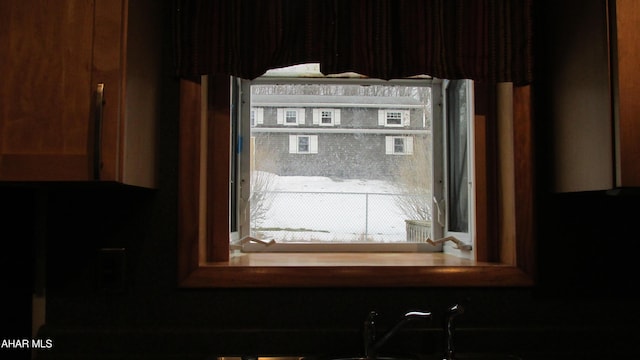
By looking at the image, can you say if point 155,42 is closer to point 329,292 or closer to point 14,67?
point 14,67

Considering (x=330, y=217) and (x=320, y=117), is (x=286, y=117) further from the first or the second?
(x=330, y=217)

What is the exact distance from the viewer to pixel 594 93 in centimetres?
120

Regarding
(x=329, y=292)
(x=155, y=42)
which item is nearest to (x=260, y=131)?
(x=155, y=42)

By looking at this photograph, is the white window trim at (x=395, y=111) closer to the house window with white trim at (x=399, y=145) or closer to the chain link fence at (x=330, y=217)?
the house window with white trim at (x=399, y=145)

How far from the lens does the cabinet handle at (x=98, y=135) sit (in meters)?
1.10

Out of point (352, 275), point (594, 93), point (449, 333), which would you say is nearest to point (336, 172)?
point (352, 275)

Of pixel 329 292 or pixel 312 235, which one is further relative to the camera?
pixel 312 235

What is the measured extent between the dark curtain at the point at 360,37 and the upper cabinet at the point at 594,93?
0.12 meters

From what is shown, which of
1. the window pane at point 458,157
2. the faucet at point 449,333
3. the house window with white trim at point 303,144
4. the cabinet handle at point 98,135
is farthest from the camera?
the house window with white trim at point 303,144

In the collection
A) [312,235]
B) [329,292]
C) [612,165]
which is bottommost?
[329,292]

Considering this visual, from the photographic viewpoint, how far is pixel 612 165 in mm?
1132

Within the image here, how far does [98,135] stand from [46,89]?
17 cm

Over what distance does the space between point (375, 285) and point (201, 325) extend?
0.53m

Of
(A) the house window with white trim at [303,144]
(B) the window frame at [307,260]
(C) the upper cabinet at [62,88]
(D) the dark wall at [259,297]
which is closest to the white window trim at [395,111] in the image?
(A) the house window with white trim at [303,144]
